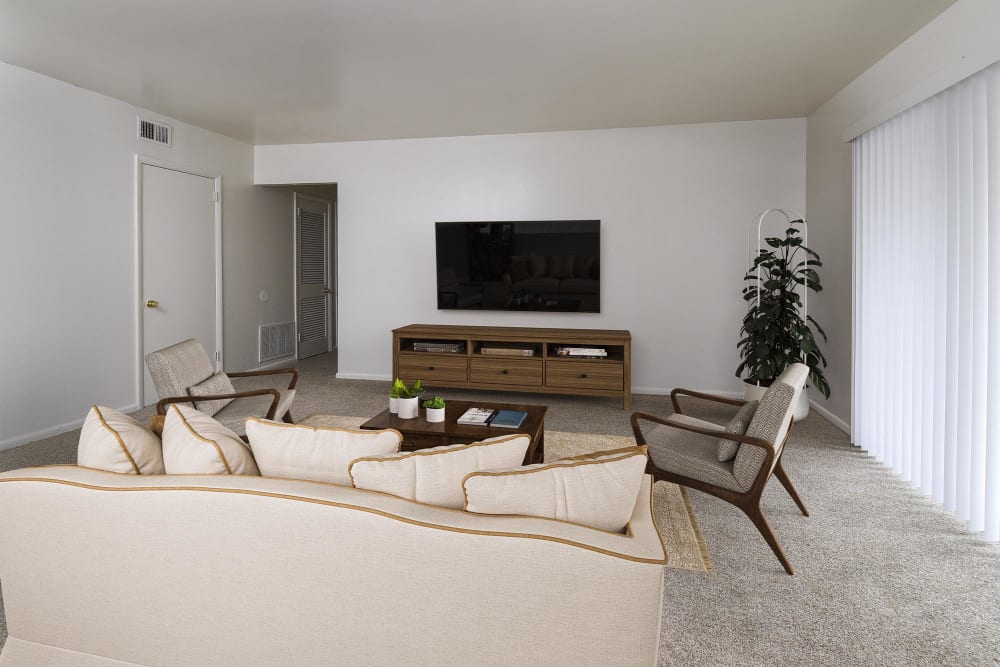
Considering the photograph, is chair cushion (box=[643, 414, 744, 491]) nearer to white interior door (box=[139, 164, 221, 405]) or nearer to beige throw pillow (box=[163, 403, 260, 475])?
beige throw pillow (box=[163, 403, 260, 475])

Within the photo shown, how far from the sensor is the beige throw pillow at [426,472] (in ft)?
4.43

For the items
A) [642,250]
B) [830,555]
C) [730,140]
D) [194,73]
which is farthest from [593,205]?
[830,555]

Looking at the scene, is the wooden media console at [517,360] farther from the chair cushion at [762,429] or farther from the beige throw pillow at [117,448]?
the beige throw pillow at [117,448]

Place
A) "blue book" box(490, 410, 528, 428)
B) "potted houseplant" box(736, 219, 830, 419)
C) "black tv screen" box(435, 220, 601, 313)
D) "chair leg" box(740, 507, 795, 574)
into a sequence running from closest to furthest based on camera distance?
"chair leg" box(740, 507, 795, 574) < "blue book" box(490, 410, 528, 428) < "potted houseplant" box(736, 219, 830, 419) < "black tv screen" box(435, 220, 601, 313)

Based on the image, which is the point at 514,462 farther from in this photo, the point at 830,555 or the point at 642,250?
the point at 642,250

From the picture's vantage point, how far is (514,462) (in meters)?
1.44

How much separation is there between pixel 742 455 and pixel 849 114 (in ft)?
10.5

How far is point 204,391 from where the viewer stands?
3.38 metres

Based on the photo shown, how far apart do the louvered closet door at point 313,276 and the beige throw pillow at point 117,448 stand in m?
6.13

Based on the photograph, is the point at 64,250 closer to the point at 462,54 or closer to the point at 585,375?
the point at 462,54

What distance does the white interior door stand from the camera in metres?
4.99

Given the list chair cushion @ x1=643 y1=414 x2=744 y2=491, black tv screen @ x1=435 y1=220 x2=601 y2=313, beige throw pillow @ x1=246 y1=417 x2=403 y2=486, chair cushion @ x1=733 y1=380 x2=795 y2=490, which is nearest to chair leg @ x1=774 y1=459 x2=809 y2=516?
chair cushion @ x1=643 y1=414 x2=744 y2=491

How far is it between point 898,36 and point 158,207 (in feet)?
18.5

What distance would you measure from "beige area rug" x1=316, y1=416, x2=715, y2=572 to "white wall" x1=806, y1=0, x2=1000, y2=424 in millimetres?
1916
